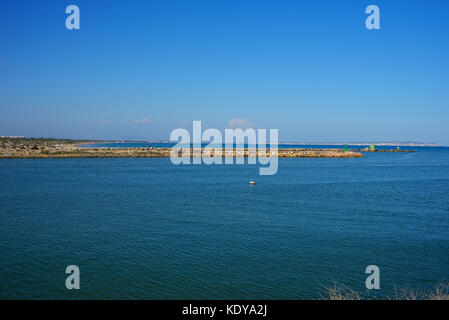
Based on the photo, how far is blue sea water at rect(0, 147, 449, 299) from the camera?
1205cm

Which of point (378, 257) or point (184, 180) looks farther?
point (184, 180)

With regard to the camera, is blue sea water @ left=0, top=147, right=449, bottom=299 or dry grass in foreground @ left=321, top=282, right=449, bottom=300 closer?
dry grass in foreground @ left=321, top=282, right=449, bottom=300

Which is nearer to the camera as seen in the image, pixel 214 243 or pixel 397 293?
pixel 397 293

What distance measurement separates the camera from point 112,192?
30.8 m

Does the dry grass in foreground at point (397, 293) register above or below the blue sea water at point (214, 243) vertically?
below

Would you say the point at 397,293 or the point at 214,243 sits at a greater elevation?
the point at 214,243

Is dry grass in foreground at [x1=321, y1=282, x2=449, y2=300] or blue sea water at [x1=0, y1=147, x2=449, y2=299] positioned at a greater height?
blue sea water at [x1=0, y1=147, x2=449, y2=299]

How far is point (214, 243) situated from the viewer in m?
16.3

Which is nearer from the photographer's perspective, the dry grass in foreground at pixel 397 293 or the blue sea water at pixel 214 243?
the dry grass in foreground at pixel 397 293

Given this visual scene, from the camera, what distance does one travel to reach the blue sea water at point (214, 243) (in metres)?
12.1

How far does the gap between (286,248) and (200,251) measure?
3800 mm

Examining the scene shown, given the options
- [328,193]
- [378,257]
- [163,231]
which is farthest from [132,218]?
[328,193]
